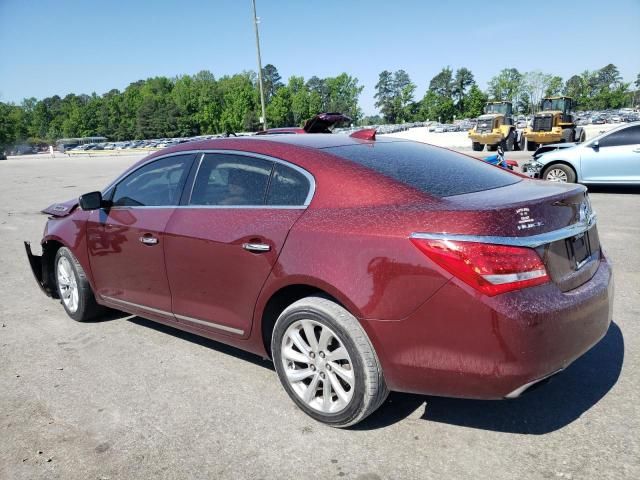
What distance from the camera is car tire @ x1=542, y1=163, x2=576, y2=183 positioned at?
38.4 ft

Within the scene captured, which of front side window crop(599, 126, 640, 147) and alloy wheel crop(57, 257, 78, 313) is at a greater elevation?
front side window crop(599, 126, 640, 147)

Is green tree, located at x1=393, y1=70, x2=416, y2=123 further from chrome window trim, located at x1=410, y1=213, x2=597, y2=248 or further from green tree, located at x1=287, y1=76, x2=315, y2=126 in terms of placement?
chrome window trim, located at x1=410, y1=213, x2=597, y2=248

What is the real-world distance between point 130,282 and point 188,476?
6.31ft

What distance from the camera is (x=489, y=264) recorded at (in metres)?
2.40

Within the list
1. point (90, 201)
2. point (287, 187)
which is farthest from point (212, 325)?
point (90, 201)

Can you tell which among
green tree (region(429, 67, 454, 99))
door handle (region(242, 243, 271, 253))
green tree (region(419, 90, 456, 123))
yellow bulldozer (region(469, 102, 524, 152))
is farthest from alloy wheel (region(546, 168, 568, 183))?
green tree (region(429, 67, 454, 99))

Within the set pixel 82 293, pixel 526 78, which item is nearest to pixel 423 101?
pixel 526 78

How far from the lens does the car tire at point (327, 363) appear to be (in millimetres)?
2746

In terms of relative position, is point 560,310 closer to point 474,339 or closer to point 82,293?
point 474,339

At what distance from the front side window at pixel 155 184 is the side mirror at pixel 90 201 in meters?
0.12

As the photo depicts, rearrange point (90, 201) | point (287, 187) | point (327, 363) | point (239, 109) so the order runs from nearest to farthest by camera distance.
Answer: point (327, 363), point (287, 187), point (90, 201), point (239, 109)

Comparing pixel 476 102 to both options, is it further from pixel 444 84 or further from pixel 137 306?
pixel 137 306

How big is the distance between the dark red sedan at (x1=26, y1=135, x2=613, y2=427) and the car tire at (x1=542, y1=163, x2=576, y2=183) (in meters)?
8.98

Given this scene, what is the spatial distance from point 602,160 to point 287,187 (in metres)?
10.3
